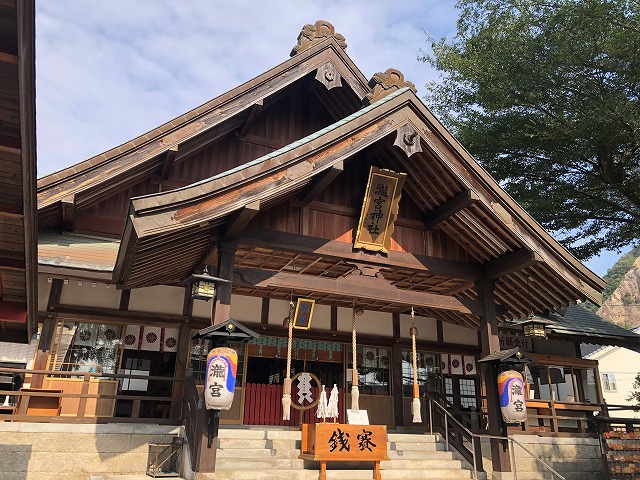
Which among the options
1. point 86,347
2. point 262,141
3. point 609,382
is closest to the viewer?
point 86,347

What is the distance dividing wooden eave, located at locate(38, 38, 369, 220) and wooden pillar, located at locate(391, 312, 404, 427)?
6480mm

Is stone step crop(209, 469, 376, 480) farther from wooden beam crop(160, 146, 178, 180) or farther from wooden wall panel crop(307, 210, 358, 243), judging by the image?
wooden beam crop(160, 146, 178, 180)

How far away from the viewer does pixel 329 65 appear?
45.8 feet

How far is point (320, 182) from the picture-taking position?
9.19m

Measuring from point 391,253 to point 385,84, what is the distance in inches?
137

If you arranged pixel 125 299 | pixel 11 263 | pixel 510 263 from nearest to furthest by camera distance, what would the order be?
pixel 11 263
pixel 510 263
pixel 125 299

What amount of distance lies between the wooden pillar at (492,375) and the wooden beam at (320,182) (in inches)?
162

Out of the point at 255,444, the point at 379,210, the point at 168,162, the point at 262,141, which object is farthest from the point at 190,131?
the point at 255,444

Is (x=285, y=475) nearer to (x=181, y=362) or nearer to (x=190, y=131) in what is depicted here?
(x=181, y=362)

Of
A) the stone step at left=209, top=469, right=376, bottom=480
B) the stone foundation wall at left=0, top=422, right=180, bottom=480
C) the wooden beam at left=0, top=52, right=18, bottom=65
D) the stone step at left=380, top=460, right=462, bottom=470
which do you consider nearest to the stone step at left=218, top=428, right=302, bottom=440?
the stone foundation wall at left=0, top=422, right=180, bottom=480

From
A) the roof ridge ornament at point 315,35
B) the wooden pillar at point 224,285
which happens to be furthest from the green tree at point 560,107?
the wooden pillar at point 224,285

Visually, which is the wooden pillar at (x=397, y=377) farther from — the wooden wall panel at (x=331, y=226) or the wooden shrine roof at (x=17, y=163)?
the wooden shrine roof at (x=17, y=163)

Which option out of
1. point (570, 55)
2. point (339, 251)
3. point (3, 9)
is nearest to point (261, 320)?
point (339, 251)

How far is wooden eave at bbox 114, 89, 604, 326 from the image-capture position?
803cm
